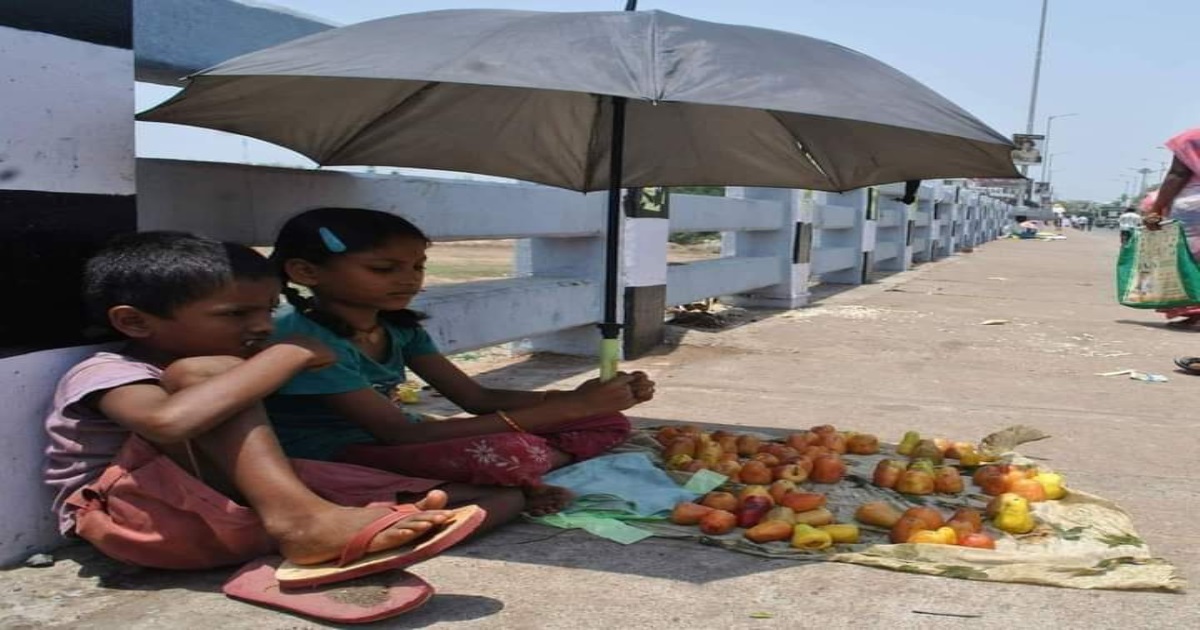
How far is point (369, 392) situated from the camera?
9.41 feet

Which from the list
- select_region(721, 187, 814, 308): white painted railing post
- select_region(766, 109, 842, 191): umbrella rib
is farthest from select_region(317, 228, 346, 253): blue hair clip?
select_region(721, 187, 814, 308): white painted railing post

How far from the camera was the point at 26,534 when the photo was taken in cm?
260

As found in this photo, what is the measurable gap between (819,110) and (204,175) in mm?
2259

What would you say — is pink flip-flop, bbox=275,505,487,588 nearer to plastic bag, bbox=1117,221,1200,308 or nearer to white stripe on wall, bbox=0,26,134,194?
white stripe on wall, bbox=0,26,134,194

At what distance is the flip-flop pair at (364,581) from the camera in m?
2.22

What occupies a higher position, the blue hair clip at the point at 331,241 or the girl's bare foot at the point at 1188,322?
the blue hair clip at the point at 331,241

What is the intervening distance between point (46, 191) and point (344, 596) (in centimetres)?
134

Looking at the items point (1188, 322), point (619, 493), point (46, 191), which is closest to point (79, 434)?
point (46, 191)

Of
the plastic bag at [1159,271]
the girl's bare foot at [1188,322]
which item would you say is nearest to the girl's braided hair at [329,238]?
the plastic bag at [1159,271]

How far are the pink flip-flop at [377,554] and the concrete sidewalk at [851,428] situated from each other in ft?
0.39

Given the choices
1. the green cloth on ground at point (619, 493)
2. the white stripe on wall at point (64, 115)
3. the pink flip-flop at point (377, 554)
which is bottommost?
the green cloth on ground at point (619, 493)

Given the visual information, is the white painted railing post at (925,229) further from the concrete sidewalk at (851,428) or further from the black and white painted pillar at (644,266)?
the black and white painted pillar at (644,266)

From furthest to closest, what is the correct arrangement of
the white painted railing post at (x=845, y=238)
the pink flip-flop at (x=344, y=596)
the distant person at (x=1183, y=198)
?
1. the white painted railing post at (x=845, y=238)
2. the distant person at (x=1183, y=198)
3. the pink flip-flop at (x=344, y=596)

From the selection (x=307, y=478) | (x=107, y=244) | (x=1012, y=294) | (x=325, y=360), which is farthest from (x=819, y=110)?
(x=1012, y=294)
